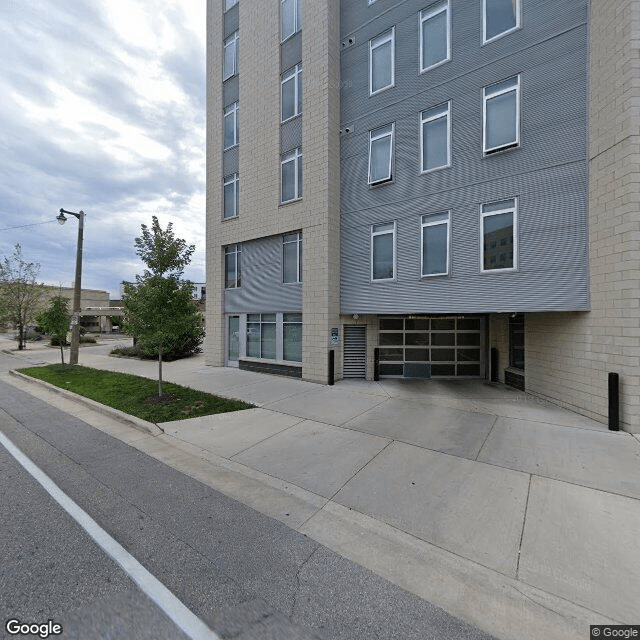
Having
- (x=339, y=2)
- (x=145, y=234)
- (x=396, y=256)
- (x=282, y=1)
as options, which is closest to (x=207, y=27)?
(x=282, y=1)

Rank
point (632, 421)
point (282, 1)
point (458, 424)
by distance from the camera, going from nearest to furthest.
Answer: point (632, 421) < point (458, 424) < point (282, 1)

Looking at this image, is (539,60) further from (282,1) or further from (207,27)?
(207,27)

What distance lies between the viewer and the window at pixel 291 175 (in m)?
12.5

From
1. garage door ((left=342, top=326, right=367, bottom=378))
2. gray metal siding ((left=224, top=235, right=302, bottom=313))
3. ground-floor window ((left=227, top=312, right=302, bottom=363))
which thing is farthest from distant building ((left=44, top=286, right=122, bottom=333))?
garage door ((left=342, top=326, right=367, bottom=378))

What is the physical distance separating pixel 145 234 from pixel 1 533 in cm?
740

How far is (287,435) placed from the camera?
659 cm

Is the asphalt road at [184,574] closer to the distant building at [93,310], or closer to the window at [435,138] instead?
the window at [435,138]

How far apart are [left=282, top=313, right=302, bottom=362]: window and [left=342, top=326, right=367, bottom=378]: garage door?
1735 millimetres

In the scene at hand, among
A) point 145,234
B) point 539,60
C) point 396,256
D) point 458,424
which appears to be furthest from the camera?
point 396,256

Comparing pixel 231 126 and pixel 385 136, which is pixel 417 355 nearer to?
pixel 385 136

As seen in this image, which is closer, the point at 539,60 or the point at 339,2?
the point at 539,60

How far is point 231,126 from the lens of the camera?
1498 centimetres

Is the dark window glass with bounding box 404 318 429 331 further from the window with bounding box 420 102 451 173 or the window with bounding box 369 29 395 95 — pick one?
the window with bounding box 369 29 395 95

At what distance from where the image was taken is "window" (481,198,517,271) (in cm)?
880
